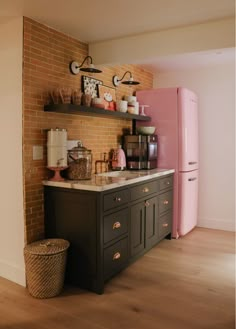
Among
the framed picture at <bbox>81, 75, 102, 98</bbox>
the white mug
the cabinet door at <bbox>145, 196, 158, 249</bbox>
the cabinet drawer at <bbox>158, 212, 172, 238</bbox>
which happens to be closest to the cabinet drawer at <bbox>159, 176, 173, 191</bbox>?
the cabinet door at <bbox>145, 196, 158, 249</bbox>

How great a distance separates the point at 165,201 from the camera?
12.5 feet

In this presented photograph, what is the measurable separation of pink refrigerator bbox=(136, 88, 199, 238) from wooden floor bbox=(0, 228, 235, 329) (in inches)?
33.1

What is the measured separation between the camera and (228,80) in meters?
4.33

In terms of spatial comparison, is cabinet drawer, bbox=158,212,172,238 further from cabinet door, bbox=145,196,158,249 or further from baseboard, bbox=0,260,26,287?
baseboard, bbox=0,260,26,287

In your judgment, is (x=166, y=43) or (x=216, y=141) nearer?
(x=166, y=43)

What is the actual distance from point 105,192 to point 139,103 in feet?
6.64

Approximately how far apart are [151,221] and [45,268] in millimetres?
1377

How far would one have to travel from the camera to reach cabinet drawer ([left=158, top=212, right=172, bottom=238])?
3675 mm

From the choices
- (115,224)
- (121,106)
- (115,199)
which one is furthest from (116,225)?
(121,106)

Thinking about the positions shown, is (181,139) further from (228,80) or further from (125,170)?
(228,80)

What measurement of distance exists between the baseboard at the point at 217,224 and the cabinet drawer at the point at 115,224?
2.06 meters

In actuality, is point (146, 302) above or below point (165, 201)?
below

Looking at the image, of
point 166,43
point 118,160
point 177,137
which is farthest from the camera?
point 177,137

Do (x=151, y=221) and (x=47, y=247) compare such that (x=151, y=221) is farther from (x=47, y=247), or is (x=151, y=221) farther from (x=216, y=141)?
(x=216, y=141)
